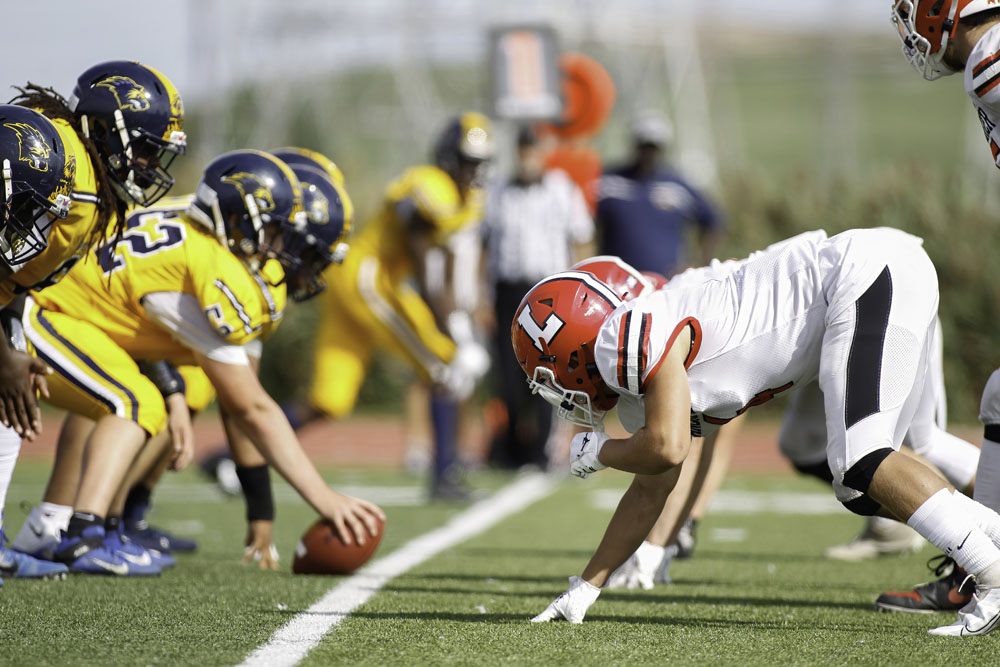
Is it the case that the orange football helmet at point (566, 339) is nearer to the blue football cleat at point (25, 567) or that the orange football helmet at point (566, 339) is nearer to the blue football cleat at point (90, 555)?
the blue football cleat at point (90, 555)

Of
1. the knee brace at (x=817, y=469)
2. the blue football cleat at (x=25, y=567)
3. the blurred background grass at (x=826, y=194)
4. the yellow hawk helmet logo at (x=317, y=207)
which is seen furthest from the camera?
the blurred background grass at (x=826, y=194)

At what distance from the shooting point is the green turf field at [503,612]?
3086mm

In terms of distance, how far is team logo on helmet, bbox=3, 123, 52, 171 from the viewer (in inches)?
139

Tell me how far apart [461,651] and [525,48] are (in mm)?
8244

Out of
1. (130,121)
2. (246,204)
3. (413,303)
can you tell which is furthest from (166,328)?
(413,303)

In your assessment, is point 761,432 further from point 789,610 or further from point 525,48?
point 789,610

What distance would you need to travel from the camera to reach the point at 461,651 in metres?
3.11

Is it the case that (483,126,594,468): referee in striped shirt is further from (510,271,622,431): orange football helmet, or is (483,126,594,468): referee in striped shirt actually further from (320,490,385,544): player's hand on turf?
(510,271,622,431): orange football helmet

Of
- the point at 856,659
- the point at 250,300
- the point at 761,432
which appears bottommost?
the point at 761,432

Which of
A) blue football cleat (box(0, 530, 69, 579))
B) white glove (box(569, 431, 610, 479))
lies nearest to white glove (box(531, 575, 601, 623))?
→ white glove (box(569, 431, 610, 479))

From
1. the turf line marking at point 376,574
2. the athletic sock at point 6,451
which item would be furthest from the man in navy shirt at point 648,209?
the athletic sock at point 6,451

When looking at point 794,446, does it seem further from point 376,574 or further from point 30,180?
point 30,180

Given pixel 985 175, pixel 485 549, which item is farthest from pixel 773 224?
pixel 485 549

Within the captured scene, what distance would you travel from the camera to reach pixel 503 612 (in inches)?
148
